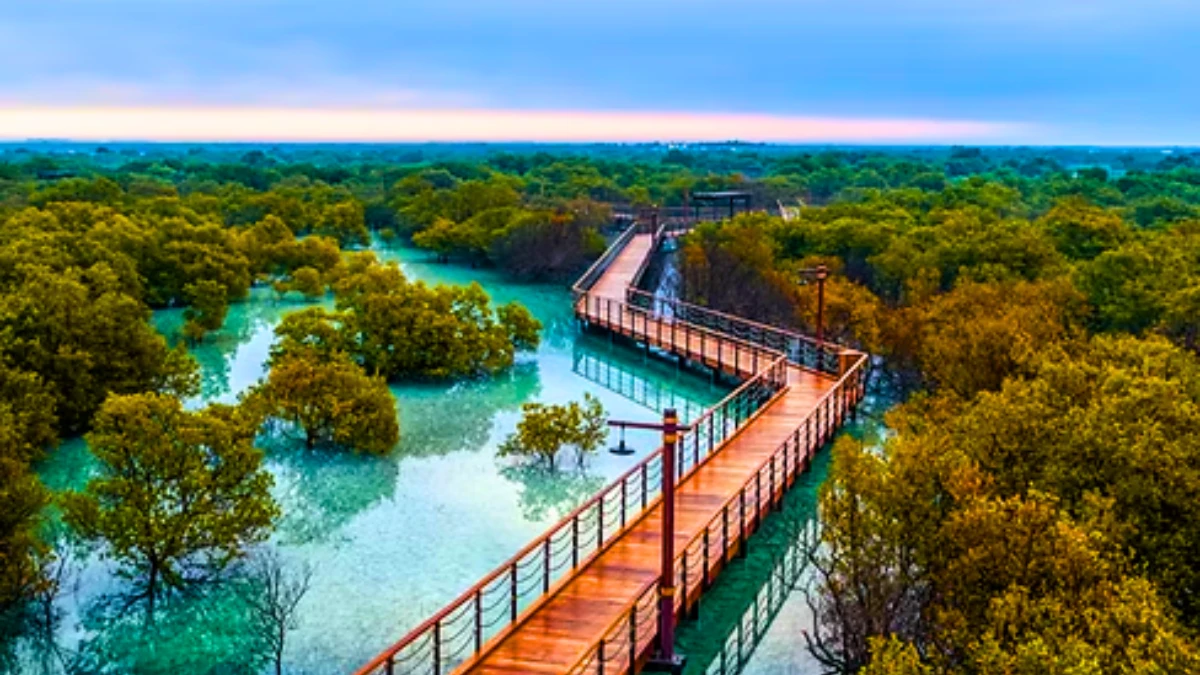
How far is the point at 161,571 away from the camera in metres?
14.8

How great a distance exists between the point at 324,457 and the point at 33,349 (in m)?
6.09

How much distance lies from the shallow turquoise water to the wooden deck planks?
2577mm

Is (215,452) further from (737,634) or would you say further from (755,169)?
(755,169)

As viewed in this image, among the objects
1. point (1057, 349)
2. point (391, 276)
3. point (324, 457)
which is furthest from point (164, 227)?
point (1057, 349)

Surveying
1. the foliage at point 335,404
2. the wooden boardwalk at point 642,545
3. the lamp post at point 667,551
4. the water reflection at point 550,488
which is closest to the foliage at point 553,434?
the water reflection at point 550,488

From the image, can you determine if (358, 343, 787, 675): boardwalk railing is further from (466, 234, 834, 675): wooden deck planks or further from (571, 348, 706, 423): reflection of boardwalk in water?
(571, 348, 706, 423): reflection of boardwalk in water

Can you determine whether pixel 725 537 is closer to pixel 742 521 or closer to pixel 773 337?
pixel 742 521

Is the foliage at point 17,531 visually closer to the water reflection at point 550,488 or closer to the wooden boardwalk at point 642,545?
the wooden boardwalk at point 642,545

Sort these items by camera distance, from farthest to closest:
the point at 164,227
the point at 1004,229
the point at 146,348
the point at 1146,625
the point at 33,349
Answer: the point at 164,227, the point at 1004,229, the point at 146,348, the point at 33,349, the point at 1146,625

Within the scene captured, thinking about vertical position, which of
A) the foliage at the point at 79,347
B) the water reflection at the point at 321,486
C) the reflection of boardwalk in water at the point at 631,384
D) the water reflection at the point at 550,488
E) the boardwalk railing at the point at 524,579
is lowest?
the reflection of boardwalk in water at the point at 631,384

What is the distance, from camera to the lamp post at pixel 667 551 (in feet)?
35.0

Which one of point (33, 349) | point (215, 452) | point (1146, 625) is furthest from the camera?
point (33, 349)

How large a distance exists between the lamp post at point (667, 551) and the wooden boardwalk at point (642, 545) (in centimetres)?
22

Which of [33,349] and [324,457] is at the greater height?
[33,349]
